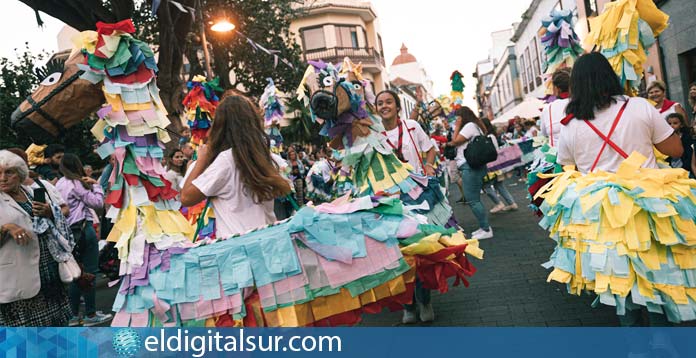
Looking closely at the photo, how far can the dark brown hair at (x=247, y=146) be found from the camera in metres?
2.84

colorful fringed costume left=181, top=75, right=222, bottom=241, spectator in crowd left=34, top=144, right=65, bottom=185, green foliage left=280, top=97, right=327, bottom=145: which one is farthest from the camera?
green foliage left=280, top=97, right=327, bottom=145

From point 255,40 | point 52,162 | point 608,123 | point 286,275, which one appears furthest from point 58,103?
point 255,40

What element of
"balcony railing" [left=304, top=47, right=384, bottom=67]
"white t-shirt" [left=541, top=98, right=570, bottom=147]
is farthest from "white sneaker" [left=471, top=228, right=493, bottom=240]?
"balcony railing" [left=304, top=47, right=384, bottom=67]

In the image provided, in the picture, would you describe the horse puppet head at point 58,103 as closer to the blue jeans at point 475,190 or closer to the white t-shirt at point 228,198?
the white t-shirt at point 228,198

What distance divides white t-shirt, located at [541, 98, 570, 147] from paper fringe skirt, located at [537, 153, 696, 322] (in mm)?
1625

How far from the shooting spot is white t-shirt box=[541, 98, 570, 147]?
14.7 ft

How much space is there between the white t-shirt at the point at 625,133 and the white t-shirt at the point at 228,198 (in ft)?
5.88

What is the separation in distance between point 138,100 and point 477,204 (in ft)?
16.0

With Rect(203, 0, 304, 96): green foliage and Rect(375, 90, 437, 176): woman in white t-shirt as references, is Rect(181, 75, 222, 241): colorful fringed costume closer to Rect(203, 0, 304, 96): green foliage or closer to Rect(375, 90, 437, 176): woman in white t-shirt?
Rect(375, 90, 437, 176): woman in white t-shirt

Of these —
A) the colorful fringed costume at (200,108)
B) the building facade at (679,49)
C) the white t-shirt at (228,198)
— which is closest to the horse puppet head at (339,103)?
the white t-shirt at (228,198)

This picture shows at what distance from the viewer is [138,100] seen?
2951 millimetres

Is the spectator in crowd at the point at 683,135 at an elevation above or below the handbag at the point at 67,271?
above

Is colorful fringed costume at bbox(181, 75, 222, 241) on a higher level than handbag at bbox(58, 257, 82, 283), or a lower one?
higher

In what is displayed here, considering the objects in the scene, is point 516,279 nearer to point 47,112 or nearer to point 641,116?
point 641,116
